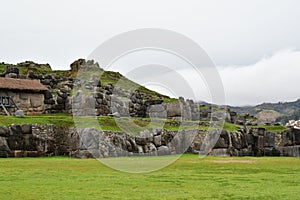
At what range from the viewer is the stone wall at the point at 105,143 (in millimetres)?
32969

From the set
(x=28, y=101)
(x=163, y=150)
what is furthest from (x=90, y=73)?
(x=163, y=150)

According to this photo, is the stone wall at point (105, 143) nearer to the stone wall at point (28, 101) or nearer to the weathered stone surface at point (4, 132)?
the weathered stone surface at point (4, 132)

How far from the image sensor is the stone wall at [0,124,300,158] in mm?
32969

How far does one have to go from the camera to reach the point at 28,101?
5000cm

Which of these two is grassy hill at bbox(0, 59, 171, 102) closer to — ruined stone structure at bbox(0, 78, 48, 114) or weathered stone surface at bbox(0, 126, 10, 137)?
ruined stone structure at bbox(0, 78, 48, 114)

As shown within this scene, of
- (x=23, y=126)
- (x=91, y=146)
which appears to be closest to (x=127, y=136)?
(x=91, y=146)

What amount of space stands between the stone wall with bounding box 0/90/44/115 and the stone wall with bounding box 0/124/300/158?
14533mm

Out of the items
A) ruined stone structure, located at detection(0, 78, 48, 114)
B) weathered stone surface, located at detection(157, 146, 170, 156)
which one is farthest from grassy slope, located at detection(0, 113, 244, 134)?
ruined stone structure, located at detection(0, 78, 48, 114)

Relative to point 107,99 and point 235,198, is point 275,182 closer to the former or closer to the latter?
point 235,198

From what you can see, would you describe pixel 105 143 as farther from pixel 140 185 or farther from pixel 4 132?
pixel 140 185

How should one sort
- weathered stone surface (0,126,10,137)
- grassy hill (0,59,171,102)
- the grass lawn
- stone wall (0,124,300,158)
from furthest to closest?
grassy hill (0,59,171,102)
stone wall (0,124,300,158)
weathered stone surface (0,126,10,137)
the grass lawn

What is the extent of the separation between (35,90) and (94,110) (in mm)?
7802

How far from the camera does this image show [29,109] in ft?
163

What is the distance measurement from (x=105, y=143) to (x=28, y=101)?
19.2 metres
